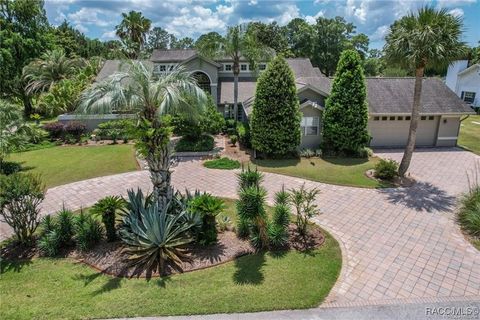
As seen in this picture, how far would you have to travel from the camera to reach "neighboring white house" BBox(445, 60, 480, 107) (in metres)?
36.6

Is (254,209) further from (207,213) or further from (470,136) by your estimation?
(470,136)

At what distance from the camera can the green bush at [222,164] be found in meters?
17.9

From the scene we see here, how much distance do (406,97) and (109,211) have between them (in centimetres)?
2059

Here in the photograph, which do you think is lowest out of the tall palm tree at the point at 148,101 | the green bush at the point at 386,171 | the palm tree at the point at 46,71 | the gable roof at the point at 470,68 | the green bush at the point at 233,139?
the green bush at the point at 386,171

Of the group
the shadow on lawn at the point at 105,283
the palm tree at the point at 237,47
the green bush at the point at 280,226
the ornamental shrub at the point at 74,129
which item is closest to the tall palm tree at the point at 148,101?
the shadow on lawn at the point at 105,283

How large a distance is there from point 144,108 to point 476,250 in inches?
433

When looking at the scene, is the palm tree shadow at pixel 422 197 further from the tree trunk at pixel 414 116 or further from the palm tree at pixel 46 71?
the palm tree at pixel 46 71

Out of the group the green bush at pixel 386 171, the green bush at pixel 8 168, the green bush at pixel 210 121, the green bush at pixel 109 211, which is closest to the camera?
the green bush at pixel 109 211

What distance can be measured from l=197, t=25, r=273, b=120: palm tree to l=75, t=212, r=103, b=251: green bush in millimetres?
16980

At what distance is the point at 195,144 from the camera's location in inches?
831

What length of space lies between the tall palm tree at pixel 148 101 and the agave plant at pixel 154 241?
0.87 m

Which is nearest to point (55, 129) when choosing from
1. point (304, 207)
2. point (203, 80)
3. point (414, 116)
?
point (203, 80)

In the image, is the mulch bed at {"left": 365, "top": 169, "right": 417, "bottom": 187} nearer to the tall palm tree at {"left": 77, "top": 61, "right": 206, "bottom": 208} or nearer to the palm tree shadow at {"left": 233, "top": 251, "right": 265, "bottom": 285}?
the palm tree shadow at {"left": 233, "top": 251, "right": 265, "bottom": 285}

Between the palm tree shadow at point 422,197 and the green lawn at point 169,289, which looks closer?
the green lawn at point 169,289
